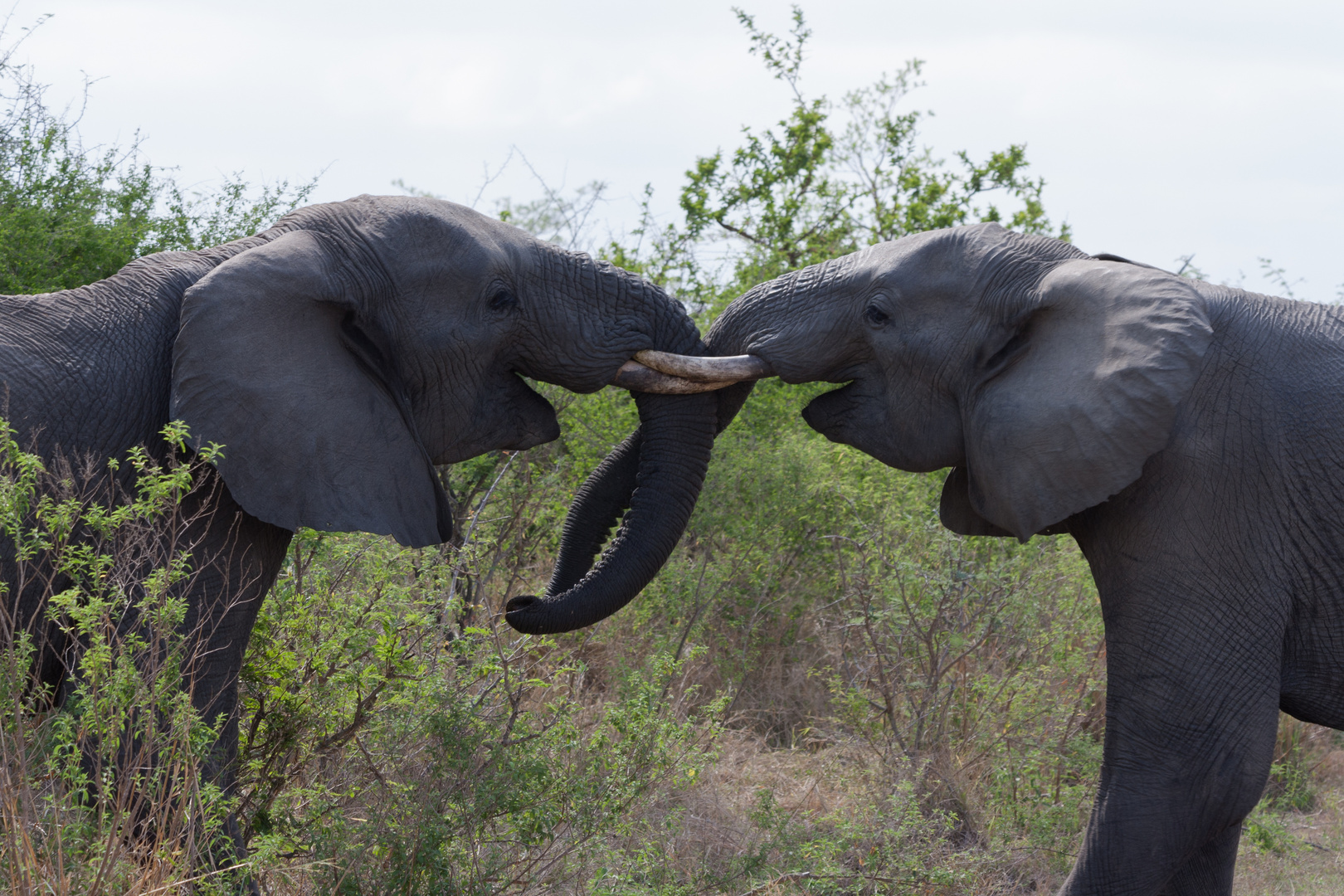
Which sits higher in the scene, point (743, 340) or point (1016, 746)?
point (743, 340)

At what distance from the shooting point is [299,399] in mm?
4078

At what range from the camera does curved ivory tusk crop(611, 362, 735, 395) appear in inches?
193

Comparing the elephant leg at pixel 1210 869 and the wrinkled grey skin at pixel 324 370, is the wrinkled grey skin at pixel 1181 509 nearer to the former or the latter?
the elephant leg at pixel 1210 869

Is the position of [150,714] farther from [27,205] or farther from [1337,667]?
[27,205]

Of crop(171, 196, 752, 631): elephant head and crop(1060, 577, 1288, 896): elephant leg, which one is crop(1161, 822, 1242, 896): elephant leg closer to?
crop(1060, 577, 1288, 896): elephant leg

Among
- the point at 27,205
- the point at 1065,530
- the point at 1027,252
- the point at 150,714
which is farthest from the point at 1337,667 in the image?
the point at 27,205

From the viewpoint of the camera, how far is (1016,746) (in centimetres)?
637

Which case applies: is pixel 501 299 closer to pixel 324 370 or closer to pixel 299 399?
pixel 324 370

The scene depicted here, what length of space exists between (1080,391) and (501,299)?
190cm

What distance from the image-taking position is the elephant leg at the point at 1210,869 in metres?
4.50

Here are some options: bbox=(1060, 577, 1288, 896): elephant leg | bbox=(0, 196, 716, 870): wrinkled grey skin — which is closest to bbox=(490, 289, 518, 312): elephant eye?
bbox=(0, 196, 716, 870): wrinkled grey skin

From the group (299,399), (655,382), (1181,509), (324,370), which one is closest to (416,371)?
(324,370)

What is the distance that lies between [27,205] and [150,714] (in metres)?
5.45

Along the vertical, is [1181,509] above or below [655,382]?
below
